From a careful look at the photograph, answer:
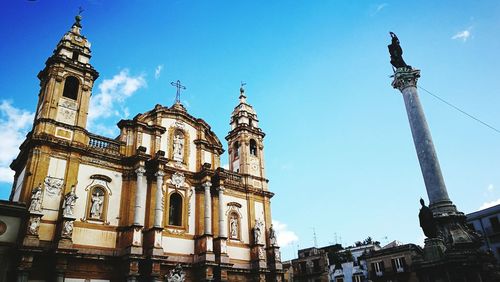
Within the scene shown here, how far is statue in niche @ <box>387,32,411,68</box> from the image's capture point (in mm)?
17430

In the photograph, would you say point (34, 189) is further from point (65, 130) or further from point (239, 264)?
point (239, 264)

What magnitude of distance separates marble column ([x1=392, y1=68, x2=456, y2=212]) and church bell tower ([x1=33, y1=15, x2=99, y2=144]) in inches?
621

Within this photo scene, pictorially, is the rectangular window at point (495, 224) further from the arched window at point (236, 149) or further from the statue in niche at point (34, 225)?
the statue in niche at point (34, 225)

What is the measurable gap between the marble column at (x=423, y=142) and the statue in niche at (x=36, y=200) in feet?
52.7

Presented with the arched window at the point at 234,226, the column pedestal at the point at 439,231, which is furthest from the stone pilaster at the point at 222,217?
the column pedestal at the point at 439,231

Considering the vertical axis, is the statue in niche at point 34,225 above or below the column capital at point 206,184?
below

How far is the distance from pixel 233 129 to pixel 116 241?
42.8ft

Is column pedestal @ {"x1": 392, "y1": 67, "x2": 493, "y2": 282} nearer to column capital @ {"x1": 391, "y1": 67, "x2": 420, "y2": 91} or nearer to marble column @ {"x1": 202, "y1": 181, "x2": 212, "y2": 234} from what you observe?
→ column capital @ {"x1": 391, "y1": 67, "x2": 420, "y2": 91}

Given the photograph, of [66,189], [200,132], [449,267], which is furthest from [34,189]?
[449,267]

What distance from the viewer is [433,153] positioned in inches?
599

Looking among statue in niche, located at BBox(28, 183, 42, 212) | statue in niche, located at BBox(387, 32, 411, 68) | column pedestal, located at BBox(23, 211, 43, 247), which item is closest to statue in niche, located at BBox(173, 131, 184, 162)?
statue in niche, located at BBox(28, 183, 42, 212)

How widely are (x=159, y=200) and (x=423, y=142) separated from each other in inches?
521

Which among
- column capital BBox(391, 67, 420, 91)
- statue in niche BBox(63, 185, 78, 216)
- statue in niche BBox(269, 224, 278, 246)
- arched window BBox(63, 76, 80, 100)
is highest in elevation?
arched window BBox(63, 76, 80, 100)

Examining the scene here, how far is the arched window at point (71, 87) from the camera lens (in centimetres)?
2009
